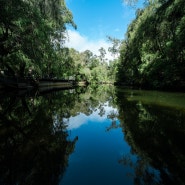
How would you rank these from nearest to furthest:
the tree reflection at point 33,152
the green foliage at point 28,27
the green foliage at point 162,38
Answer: the tree reflection at point 33,152 < the green foliage at point 28,27 < the green foliage at point 162,38

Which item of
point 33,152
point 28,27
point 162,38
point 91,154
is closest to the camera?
point 33,152

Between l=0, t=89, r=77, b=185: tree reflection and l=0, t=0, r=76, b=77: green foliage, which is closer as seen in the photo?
l=0, t=89, r=77, b=185: tree reflection

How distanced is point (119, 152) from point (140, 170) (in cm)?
84

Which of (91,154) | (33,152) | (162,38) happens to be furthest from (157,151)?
(162,38)

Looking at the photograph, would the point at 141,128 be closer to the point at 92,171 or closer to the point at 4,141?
the point at 92,171

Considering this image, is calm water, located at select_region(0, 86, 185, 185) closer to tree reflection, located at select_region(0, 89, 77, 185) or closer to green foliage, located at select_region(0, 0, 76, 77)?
tree reflection, located at select_region(0, 89, 77, 185)

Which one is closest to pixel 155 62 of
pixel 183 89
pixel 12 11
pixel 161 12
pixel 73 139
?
pixel 183 89

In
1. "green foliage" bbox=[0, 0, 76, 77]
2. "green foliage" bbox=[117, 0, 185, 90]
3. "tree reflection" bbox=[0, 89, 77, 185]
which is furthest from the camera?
"green foliage" bbox=[117, 0, 185, 90]

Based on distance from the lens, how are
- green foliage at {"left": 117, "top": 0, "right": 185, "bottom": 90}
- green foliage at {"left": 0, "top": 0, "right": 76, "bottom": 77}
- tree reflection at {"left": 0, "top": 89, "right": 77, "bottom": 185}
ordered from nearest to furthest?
tree reflection at {"left": 0, "top": 89, "right": 77, "bottom": 185} → green foliage at {"left": 0, "top": 0, "right": 76, "bottom": 77} → green foliage at {"left": 117, "top": 0, "right": 185, "bottom": 90}

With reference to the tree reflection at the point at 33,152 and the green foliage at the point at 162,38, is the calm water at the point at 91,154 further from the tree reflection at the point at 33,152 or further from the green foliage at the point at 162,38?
the green foliage at the point at 162,38

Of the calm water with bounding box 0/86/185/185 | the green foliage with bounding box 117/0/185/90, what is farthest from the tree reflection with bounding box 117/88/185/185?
the green foliage with bounding box 117/0/185/90

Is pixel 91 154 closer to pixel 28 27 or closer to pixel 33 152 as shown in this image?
pixel 33 152

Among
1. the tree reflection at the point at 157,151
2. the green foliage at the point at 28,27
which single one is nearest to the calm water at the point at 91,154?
the tree reflection at the point at 157,151

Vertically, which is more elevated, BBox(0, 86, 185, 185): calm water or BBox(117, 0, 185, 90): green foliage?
BBox(117, 0, 185, 90): green foliage
